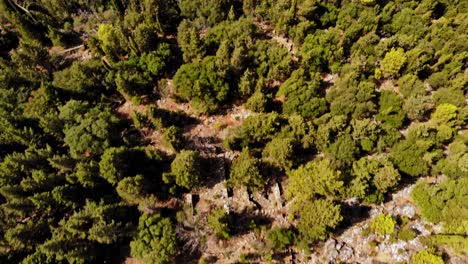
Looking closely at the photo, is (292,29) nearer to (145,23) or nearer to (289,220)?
(145,23)

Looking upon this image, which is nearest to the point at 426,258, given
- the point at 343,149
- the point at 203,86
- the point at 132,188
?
the point at 343,149

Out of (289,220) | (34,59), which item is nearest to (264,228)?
(289,220)

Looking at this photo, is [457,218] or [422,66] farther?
[422,66]

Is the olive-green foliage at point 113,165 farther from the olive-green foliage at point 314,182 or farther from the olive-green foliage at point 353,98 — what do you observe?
the olive-green foliage at point 353,98

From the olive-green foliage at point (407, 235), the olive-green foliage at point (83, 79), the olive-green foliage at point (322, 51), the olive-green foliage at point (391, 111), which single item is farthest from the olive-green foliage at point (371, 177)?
the olive-green foliage at point (83, 79)

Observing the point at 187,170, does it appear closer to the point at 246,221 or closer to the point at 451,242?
the point at 246,221

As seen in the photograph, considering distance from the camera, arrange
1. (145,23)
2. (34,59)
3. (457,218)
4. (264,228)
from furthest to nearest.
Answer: (145,23), (34,59), (264,228), (457,218)
